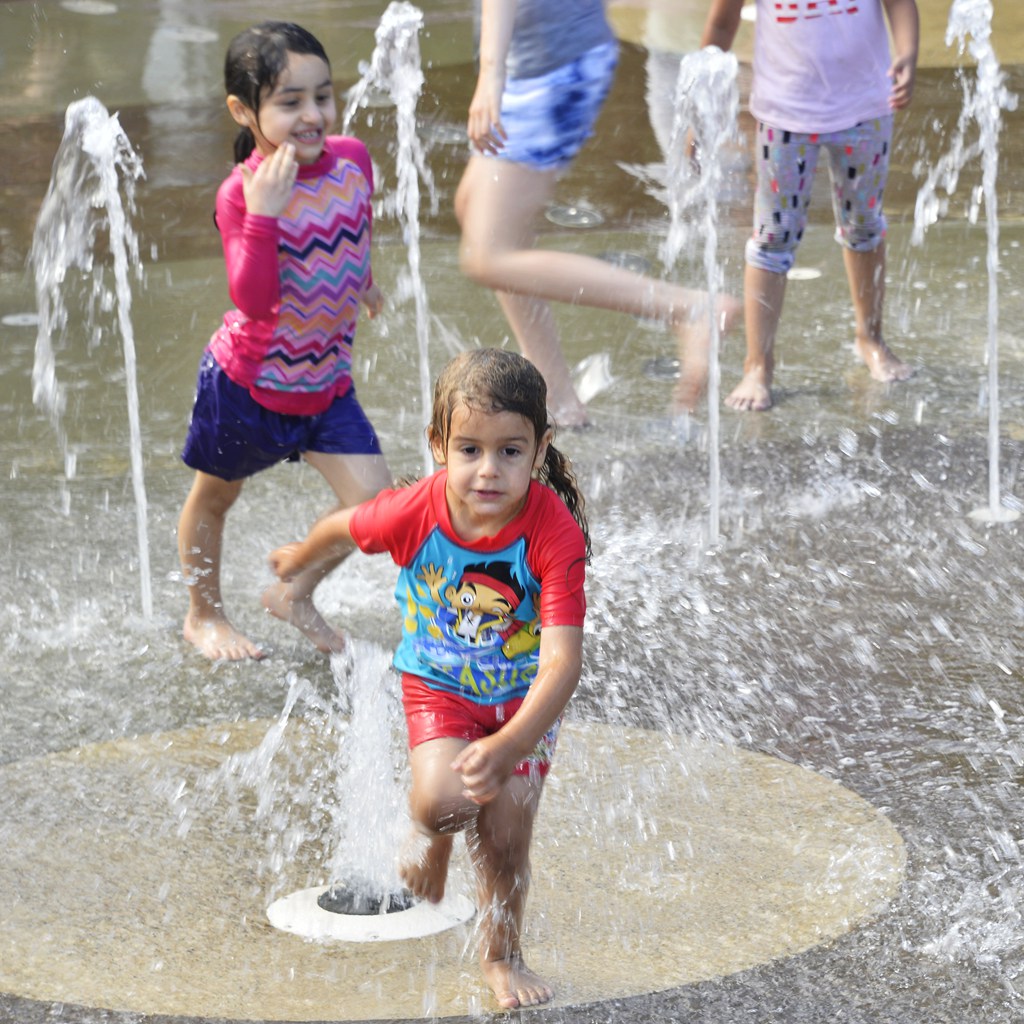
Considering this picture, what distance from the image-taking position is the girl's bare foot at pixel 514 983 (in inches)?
95.7

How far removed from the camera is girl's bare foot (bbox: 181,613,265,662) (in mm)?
3701

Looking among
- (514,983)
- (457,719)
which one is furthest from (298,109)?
(514,983)

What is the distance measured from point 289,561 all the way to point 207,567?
3.53 ft

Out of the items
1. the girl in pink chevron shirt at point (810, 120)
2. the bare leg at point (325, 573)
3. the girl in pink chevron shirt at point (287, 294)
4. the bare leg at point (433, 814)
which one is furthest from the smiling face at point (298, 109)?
the girl in pink chevron shirt at point (810, 120)

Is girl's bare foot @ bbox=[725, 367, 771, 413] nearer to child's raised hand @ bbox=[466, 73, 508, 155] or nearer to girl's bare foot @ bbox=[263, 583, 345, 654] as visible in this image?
child's raised hand @ bbox=[466, 73, 508, 155]

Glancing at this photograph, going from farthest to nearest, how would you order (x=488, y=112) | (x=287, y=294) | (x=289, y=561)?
(x=488, y=112) < (x=287, y=294) < (x=289, y=561)

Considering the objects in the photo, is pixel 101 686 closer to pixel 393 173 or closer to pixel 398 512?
pixel 398 512

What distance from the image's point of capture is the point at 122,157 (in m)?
8.63

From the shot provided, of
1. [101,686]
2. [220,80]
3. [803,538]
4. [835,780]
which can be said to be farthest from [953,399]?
[220,80]

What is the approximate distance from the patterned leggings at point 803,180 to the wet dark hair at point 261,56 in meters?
1.91

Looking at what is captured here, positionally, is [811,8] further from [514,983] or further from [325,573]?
[514,983]

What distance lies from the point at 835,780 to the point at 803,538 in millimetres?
1232

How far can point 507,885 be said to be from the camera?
2.46 metres

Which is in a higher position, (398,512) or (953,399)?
(398,512)
